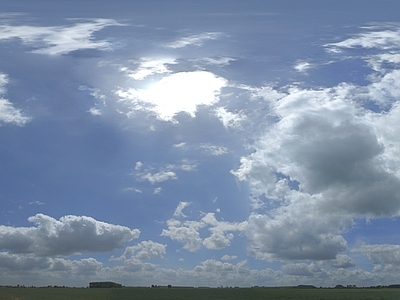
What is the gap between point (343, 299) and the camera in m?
93.2

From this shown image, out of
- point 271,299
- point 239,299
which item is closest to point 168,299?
point 239,299

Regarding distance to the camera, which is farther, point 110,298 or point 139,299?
point 110,298

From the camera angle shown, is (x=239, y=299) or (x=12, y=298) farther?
(x=239, y=299)

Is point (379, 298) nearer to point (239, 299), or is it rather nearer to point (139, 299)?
point (239, 299)

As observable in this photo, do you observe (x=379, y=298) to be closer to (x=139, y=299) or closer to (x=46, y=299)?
(x=139, y=299)

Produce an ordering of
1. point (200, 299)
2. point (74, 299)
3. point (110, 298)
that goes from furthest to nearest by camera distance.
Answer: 1. point (110, 298)
2. point (200, 299)
3. point (74, 299)

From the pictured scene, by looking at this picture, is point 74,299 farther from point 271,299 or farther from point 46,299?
point 271,299

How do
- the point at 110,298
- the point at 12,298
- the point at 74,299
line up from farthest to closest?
the point at 110,298
the point at 74,299
the point at 12,298

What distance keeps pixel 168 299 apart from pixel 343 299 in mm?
34363

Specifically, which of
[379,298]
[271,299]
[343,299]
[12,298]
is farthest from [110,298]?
[379,298]

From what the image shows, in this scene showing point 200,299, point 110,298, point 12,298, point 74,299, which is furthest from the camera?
point 110,298

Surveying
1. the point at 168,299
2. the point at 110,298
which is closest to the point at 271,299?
the point at 168,299

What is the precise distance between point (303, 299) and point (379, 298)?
15.2 metres

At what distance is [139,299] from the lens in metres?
92.2
